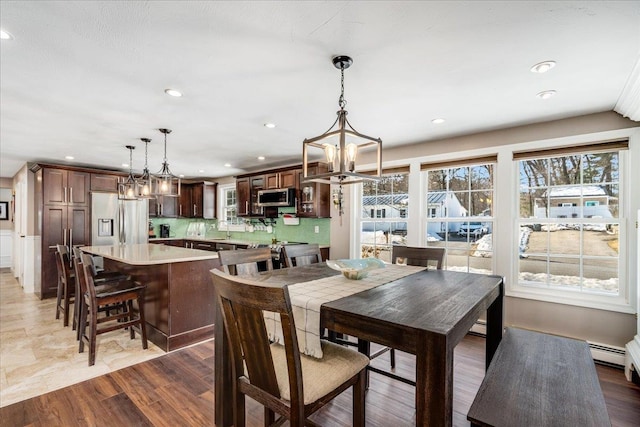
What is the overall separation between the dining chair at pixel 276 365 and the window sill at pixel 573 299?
2583 millimetres

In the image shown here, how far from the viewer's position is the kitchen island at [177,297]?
302cm

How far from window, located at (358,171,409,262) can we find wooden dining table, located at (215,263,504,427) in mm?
2001

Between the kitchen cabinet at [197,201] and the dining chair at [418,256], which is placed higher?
the kitchen cabinet at [197,201]

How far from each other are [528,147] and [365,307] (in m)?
2.90

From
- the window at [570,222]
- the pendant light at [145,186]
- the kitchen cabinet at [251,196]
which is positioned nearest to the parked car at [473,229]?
the window at [570,222]

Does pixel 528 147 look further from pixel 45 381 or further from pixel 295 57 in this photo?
pixel 45 381

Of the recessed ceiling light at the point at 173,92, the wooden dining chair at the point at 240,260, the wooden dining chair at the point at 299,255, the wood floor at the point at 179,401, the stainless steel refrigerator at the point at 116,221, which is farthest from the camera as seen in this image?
the stainless steel refrigerator at the point at 116,221

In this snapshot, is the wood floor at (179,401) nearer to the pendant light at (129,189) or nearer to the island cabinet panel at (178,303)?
the island cabinet panel at (178,303)

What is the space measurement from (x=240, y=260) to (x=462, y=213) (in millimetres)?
2822

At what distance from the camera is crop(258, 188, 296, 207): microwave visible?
519 cm

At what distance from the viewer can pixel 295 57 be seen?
197 centimetres

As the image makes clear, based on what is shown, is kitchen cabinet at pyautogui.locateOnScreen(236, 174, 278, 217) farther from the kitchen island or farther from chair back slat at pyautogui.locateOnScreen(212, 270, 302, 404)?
chair back slat at pyautogui.locateOnScreen(212, 270, 302, 404)

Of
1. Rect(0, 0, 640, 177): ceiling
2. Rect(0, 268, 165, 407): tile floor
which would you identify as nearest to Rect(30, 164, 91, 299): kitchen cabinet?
Rect(0, 268, 165, 407): tile floor

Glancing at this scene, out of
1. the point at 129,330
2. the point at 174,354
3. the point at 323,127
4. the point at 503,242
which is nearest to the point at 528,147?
the point at 503,242
